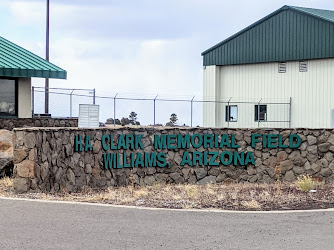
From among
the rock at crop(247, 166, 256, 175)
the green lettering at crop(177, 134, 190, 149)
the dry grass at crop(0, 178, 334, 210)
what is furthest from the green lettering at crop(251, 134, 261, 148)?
the dry grass at crop(0, 178, 334, 210)

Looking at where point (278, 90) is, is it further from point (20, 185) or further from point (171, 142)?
point (20, 185)

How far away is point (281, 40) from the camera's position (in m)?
40.1

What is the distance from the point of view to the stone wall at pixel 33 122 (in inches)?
1003

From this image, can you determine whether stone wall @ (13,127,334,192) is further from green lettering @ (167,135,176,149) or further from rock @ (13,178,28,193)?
green lettering @ (167,135,176,149)

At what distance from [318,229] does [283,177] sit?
9805 mm

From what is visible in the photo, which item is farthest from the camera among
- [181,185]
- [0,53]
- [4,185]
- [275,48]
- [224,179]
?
[275,48]

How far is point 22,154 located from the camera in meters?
15.7

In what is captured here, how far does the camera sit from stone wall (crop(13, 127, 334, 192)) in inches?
623

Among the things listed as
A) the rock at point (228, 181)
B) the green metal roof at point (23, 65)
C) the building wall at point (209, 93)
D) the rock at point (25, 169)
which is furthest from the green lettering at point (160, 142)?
the building wall at point (209, 93)

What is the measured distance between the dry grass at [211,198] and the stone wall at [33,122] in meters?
8.46

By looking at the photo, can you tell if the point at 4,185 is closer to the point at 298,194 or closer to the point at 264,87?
the point at 298,194

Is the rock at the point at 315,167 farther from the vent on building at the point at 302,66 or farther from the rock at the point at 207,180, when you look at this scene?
the vent on building at the point at 302,66

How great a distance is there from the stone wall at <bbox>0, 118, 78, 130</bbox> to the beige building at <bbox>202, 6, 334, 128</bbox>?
42.8 feet

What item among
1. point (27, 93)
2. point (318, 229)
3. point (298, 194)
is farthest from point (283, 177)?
point (27, 93)
